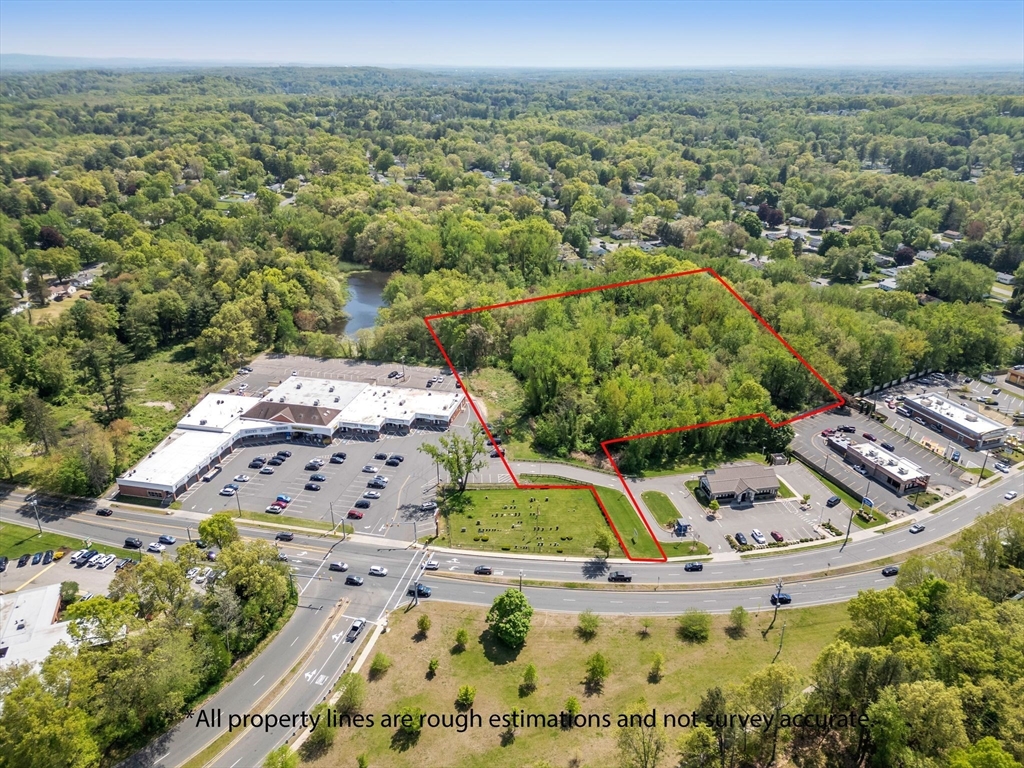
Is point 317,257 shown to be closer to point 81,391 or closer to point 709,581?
point 81,391

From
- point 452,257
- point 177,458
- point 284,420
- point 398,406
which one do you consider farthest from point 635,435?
point 452,257

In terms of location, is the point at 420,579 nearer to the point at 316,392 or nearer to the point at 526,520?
the point at 526,520

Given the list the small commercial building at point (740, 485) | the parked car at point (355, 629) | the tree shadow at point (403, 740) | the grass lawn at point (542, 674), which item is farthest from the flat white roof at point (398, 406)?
the tree shadow at point (403, 740)

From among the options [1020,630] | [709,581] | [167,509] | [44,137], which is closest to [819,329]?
[709,581]

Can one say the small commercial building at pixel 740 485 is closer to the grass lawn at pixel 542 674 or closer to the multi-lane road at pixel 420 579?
the multi-lane road at pixel 420 579

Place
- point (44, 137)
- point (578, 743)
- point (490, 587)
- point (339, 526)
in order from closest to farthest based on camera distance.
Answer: point (578, 743) < point (490, 587) < point (339, 526) < point (44, 137)

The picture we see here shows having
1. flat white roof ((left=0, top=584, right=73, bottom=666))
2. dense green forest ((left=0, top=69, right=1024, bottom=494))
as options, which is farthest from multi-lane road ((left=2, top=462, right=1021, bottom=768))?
dense green forest ((left=0, top=69, right=1024, bottom=494))

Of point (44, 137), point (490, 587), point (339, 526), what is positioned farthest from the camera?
point (44, 137)
